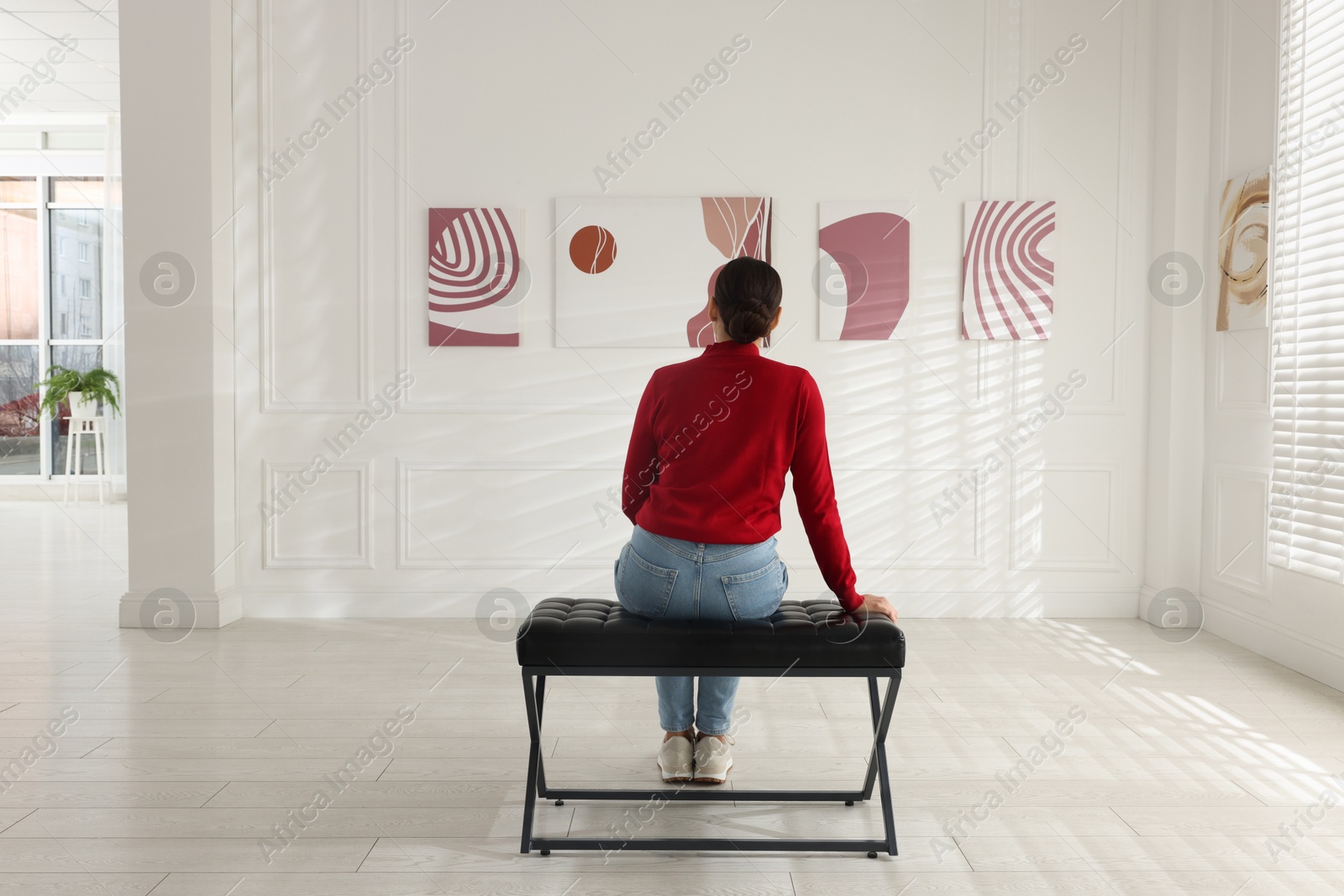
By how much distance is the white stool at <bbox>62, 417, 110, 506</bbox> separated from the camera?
328 inches

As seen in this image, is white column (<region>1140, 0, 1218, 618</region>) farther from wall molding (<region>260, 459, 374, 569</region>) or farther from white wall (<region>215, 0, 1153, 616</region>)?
wall molding (<region>260, 459, 374, 569</region>)

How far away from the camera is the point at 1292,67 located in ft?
11.6

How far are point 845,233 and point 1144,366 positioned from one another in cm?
155

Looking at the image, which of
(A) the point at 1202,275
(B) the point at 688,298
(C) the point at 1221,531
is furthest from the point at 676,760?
(A) the point at 1202,275

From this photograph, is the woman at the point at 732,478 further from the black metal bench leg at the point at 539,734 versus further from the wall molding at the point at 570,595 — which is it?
the wall molding at the point at 570,595

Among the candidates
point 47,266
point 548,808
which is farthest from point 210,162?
point 47,266

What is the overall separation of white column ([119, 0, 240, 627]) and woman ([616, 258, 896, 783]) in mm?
2767

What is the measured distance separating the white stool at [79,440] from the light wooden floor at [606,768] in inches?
205

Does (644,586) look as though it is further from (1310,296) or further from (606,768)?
(1310,296)

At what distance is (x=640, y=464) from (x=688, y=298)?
7.30 ft

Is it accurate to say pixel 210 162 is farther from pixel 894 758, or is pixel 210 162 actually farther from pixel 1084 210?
pixel 1084 210

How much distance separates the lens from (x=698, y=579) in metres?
1.99

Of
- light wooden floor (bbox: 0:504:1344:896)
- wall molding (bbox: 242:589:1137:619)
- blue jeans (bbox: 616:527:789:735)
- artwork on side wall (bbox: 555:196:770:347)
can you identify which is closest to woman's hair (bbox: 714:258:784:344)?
blue jeans (bbox: 616:527:789:735)

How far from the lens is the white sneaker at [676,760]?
232cm
